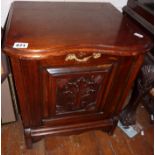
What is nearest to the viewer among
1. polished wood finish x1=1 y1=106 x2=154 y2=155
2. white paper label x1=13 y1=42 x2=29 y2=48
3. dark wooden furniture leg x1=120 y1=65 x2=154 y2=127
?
white paper label x1=13 y1=42 x2=29 y2=48

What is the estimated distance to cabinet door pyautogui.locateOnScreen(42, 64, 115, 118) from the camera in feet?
2.90

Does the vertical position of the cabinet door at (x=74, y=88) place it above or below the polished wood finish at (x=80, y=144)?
above

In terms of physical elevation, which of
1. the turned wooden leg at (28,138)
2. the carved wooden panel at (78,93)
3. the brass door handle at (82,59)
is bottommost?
the turned wooden leg at (28,138)

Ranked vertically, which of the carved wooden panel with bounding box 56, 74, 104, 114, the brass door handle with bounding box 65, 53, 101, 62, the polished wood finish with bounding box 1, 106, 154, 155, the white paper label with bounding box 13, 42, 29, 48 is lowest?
the polished wood finish with bounding box 1, 106, 154, 155

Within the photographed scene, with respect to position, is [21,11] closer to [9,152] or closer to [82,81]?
[82,81]

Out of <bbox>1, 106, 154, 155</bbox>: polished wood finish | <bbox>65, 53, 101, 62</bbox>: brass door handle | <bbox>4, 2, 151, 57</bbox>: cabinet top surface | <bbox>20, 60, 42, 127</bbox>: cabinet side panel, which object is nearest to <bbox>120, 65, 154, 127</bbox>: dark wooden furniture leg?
<bbox>1, 106, 154, 155</bbox>: polished wood finish

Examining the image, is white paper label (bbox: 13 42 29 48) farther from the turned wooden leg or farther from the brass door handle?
Result: the turned wooden leg

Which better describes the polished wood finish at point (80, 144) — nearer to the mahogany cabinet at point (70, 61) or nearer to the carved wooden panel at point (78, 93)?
the mahogany cabinet at point (70, 61)

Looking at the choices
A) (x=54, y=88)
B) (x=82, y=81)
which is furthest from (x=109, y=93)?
(x=54, y=88)

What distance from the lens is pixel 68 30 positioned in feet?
2.86

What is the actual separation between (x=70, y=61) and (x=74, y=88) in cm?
19

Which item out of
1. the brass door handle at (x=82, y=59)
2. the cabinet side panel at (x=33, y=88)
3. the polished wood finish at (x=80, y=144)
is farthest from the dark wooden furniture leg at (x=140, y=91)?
the cabinet side panel at (x=33, y=88)

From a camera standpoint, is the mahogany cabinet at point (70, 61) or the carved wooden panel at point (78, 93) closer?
the mahogany cabinet at point (70, 61)

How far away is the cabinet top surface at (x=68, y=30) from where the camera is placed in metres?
0.77
